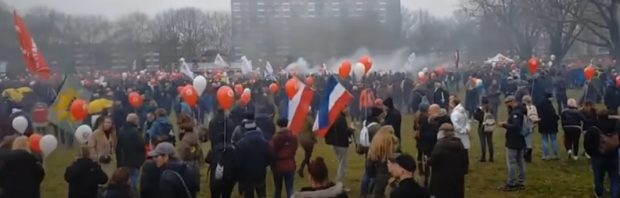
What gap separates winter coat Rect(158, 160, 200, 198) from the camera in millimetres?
7953

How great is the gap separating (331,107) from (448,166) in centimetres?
383

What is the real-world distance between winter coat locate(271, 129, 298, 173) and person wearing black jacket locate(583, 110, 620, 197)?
13.6 feet

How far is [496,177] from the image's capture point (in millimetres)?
13344

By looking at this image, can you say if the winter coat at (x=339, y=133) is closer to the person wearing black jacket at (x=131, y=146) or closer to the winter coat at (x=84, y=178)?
the person wearing black jacket at (x=131, y=146)

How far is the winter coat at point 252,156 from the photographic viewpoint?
9.85m

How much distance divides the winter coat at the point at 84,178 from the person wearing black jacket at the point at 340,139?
4560mm

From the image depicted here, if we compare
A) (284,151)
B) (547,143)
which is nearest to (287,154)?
(284,151)

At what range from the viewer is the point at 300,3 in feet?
199

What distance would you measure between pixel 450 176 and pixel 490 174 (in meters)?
5.04

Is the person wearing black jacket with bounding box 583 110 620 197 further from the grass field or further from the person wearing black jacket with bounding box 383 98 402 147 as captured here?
the person wearing black jacket with bounding box 383 98 402 147

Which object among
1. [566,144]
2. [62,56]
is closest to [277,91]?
[566,144]

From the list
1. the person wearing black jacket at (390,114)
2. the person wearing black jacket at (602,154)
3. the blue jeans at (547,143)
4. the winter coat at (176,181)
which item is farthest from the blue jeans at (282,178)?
the blue jeans at (547,143)

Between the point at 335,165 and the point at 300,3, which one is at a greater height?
the point at 300,3

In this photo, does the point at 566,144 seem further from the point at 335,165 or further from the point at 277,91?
the point at 277,91
